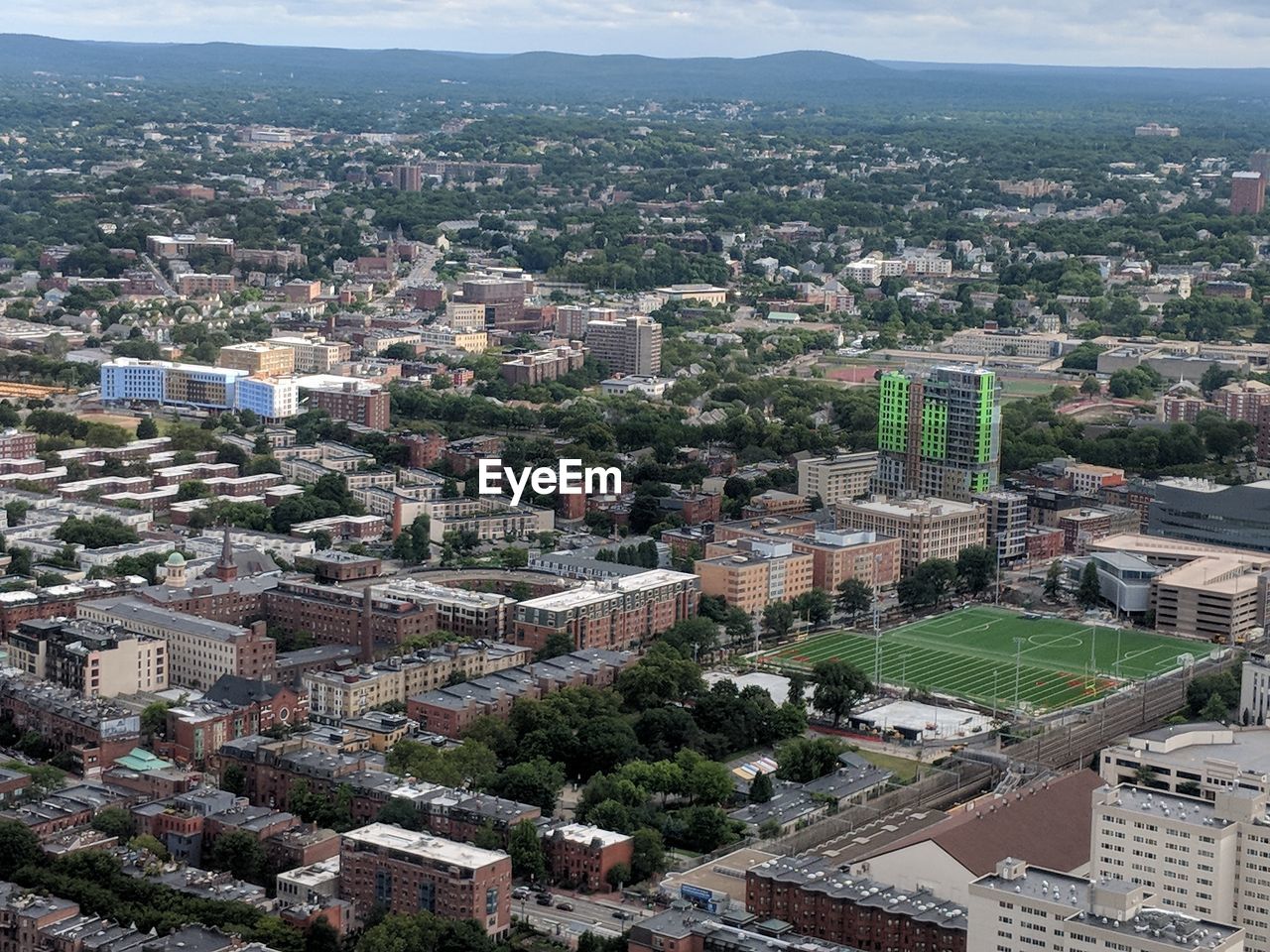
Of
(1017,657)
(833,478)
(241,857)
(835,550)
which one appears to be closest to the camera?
(241,857)

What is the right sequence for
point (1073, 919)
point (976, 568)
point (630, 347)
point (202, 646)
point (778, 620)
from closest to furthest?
point (1073, 919)
point (202, 646)
point (778, 620)
point (976, 568)
point (630, 347)

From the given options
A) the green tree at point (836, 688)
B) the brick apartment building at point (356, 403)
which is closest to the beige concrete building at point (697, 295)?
the brick apartment building at point (356, 403)

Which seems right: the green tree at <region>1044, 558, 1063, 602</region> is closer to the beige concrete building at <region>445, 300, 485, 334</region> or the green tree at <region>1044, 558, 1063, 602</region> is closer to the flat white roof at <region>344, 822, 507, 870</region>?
the flat white roof at <region>344, 822, 507, 870</region>

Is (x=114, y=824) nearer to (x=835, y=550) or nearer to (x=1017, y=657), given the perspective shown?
(x=1017, y=657)

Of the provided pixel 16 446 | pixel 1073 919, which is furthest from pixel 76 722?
pixel 16 446

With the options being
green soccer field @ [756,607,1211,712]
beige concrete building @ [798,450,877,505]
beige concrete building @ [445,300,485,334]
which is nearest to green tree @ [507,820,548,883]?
green soccer field @ [756,607,1211,712]

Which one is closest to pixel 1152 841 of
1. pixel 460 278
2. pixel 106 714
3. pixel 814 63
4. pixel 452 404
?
pixel 106 714

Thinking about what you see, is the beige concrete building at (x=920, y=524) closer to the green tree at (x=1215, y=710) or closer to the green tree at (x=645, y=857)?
the green tree at (x=1215, y=710)
